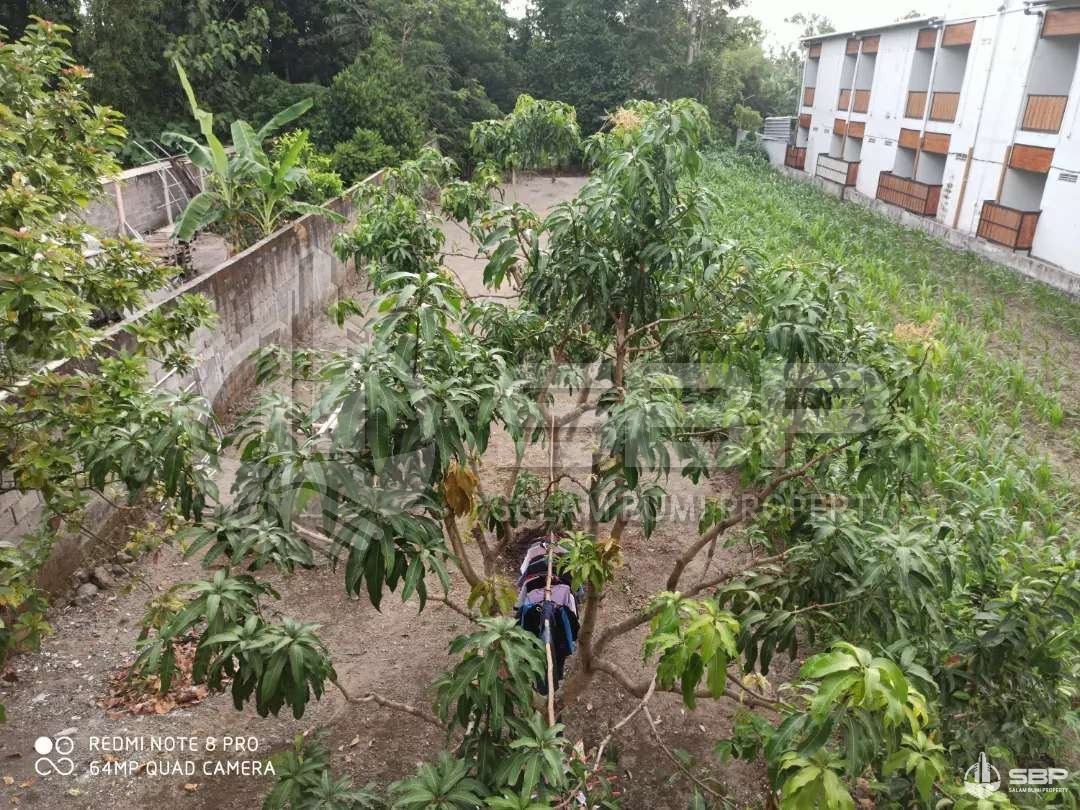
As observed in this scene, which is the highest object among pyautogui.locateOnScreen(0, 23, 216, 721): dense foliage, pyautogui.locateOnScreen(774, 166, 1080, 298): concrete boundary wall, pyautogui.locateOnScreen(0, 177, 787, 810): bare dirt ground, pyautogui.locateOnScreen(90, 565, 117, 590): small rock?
pyautogui.locateOnScreen(0, 23, 216, 721): dense foliage

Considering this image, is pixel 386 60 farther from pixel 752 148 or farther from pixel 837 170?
pixel 752 148

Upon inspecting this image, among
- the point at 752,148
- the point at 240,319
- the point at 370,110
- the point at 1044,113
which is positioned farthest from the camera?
the point at 752,148

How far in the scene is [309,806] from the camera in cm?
246

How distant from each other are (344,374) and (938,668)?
260 cm

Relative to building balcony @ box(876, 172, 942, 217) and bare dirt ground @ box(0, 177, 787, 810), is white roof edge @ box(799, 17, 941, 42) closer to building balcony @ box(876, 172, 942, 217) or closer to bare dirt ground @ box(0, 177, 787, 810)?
building balcony @ box(876, 172, 942, 217)

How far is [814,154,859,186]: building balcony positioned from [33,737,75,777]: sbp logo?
23.1m

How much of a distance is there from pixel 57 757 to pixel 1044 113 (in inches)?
662

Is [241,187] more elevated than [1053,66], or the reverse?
[1053,66]

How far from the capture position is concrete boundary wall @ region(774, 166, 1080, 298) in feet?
41.5

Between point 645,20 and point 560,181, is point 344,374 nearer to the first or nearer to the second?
point 560,181

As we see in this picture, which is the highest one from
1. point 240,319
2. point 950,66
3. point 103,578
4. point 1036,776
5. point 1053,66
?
point 950,66

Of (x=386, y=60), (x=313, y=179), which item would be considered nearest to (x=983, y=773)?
(x=313, y=179)

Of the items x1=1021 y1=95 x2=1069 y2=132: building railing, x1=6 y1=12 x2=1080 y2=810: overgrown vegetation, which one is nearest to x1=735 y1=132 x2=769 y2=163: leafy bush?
x1=1021 y1=95 x2=1069 y2=132: building railing

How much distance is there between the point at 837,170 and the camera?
894 inches
